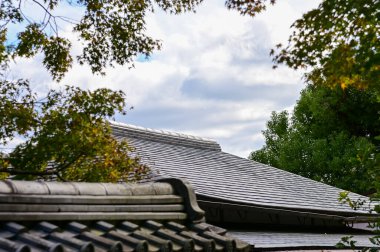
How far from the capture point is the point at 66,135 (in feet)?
35.0

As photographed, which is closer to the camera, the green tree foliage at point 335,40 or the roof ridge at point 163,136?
the green tree foliage at point 335,40

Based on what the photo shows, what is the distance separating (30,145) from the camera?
35.5 ft

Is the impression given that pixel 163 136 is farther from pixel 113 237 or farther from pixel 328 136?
pixel 328 136

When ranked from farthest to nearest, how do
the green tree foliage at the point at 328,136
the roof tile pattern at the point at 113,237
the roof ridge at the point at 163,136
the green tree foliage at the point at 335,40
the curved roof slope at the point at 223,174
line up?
1. the green tree foliage at the point at 328,136
2. the roof ridge at the point at 163,136
3. the curved roof slope at the point at 223,174
4. the green tree foliage at the point at 335,40
5. the roof tile pattern at the point at 113,237

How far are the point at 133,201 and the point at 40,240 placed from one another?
4.13 ft

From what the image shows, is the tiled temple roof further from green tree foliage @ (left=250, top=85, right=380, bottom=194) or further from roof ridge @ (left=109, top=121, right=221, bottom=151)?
green tree foliage @ (left=250, top=85, right=380, bottom=194)

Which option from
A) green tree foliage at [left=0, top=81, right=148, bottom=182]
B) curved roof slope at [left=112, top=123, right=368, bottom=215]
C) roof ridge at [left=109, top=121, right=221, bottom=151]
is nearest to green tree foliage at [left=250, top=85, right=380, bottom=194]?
curved roof slope at [left=112, top=123, right=368, bottom=215]

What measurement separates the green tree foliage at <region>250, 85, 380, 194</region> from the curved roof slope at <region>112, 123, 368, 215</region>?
11.4 meters

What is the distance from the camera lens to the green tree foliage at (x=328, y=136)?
3081cm

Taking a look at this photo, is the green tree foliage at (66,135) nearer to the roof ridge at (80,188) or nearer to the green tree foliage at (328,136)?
the roof ridge at (80,188)

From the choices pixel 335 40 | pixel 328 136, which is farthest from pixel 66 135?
pixel 328 136

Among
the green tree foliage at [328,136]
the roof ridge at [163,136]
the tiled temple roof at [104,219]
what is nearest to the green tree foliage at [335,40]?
the tiled temple roof at [104,219]

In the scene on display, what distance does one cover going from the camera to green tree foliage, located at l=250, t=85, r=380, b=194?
30812mm

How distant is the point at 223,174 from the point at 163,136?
2.61 m
